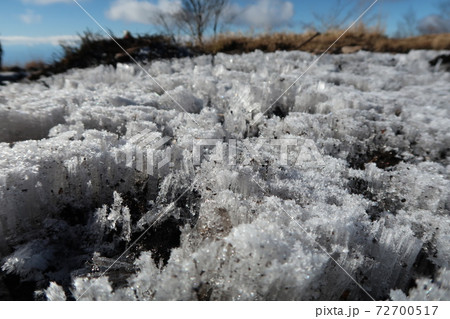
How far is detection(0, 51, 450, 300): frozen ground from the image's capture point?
1094 mm

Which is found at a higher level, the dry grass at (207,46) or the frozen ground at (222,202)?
the dry grass at (207,46)

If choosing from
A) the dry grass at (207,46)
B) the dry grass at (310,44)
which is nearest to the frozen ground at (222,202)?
→ the dry grass at (207,46)

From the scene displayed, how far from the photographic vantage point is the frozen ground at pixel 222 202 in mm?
1094

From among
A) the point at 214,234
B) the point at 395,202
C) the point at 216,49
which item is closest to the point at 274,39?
the point at 216,49

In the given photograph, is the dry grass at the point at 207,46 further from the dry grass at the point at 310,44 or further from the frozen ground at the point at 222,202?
the frozen ground at the point at 222,202

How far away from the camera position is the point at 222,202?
1458 millimetres

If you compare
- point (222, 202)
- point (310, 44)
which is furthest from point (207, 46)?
point (222, 202)

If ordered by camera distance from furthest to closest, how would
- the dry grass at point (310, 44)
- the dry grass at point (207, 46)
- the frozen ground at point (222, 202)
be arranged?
A: the dry grass at point (310, 44) → the dry grass at point (207, 46) → the frozen ground at point (222, 202)

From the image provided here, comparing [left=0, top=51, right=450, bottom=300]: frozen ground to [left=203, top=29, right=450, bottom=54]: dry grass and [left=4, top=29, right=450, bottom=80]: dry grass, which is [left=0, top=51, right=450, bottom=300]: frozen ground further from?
[left=203, top=29, right=450, bottom=54]: dry grass

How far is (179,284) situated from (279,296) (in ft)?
1.17

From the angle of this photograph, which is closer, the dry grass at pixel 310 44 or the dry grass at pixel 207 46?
the dry grass at pixel 207 46

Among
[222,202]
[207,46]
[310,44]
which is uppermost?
[310,44]

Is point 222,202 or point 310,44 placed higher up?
point 310,44

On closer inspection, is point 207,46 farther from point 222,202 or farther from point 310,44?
point 222,202
